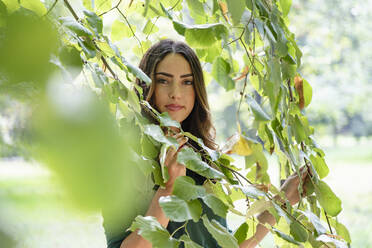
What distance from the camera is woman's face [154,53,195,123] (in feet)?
3.71

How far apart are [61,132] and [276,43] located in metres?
0.50

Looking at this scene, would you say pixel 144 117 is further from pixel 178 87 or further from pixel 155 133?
pixel 178 87

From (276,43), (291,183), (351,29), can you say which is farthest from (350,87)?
(276,43)

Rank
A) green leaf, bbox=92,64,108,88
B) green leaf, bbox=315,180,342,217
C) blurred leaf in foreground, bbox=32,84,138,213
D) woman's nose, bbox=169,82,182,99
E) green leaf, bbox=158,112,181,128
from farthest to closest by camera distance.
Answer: woman's nose, bbox=169,82,182,99, green leaf, bbox=315,180,342,217, green leaf, bbox=158,112,181,128, green leaf, bbox=92,64,108,88, blurred leaf in foreground, bbox=32,84,138,213

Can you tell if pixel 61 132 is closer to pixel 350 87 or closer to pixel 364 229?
pixel 364 229

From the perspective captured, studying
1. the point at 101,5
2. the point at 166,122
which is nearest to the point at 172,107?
the point at 101,5

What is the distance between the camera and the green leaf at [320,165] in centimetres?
73

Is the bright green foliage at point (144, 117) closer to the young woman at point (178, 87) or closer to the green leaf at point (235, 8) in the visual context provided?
the green leaf at point (235, 8)

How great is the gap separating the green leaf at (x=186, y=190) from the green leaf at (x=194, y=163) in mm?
20

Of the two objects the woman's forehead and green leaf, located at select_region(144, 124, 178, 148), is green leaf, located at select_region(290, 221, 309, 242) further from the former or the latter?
the woman's forehead

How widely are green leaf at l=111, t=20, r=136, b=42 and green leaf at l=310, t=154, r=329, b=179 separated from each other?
1.29ft

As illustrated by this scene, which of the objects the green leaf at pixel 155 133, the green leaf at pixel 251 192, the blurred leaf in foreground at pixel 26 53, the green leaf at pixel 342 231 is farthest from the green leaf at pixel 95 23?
the green leaf at pixel 342 231

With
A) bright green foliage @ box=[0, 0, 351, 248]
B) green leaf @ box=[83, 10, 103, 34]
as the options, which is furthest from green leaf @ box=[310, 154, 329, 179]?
green leaf @ box=[83, 10, 103, 34]

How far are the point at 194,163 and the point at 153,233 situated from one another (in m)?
0.10
